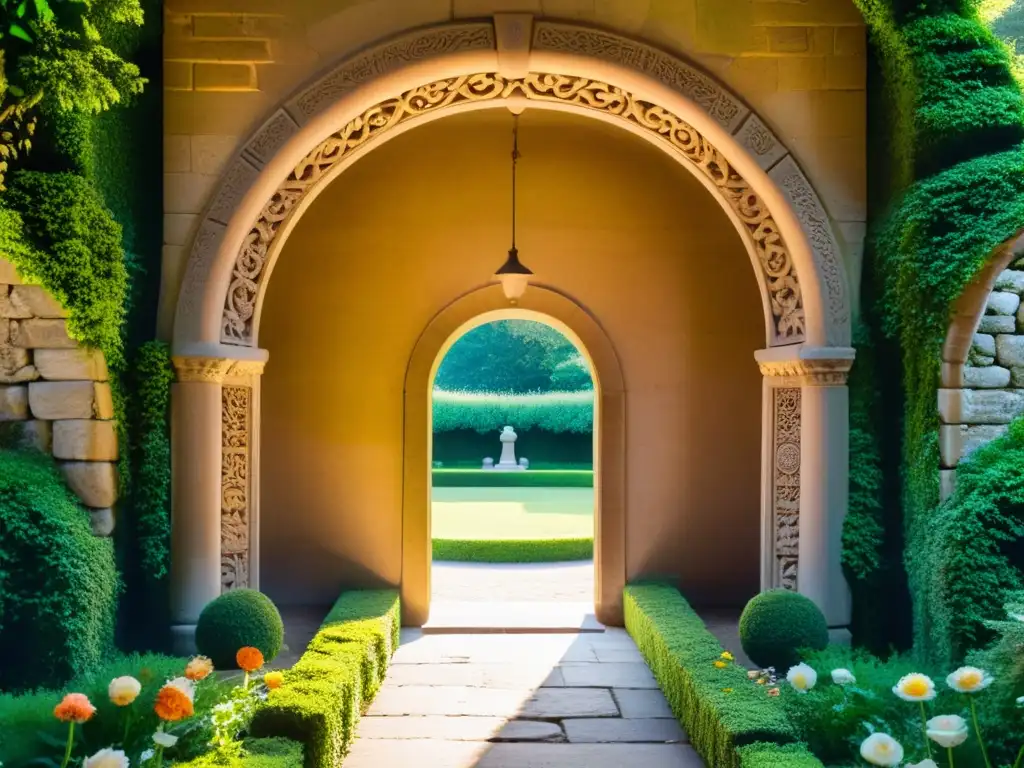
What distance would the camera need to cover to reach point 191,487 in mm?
6746

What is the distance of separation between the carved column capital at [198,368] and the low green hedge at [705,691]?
3348 millimetres

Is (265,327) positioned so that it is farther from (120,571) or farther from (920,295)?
(920,295)

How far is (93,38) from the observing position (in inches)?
216

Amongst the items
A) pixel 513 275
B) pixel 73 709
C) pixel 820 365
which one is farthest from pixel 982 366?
pixel 73 709

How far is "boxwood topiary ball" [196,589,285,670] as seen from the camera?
6.22m

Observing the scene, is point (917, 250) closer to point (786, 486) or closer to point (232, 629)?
point (786, 486)

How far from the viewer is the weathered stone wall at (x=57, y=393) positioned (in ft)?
19.0

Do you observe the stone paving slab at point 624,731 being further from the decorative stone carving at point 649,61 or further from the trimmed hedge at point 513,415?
the trimmed hedge at point 513,415

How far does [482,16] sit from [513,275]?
1.93 metres

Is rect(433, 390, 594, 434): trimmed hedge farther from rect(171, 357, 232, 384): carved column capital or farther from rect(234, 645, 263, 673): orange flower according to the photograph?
rect(234, 645, 263, 673): orange flower

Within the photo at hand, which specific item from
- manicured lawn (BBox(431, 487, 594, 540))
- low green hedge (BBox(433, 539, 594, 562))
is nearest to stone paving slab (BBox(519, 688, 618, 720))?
low green hedge (BBox(433, 539, 594, 562))

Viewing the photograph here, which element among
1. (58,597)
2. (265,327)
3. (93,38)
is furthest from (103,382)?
(265,327)

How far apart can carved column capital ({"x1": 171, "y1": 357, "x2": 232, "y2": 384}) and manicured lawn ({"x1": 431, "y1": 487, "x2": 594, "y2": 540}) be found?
19.8ft

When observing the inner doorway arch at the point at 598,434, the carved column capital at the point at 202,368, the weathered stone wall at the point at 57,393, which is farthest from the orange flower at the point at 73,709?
the inner doorway arch at the point at 598,434
